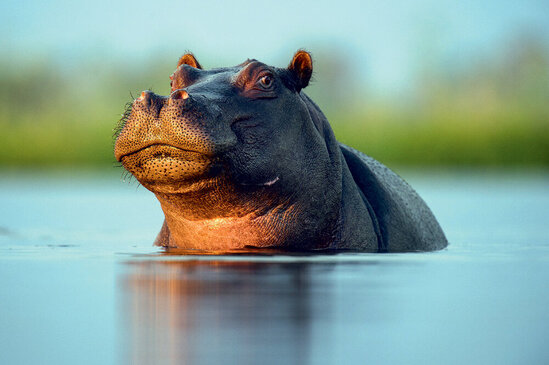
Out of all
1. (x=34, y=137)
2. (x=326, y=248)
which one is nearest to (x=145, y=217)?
(x=326, y=248)

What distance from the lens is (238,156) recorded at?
6562mm

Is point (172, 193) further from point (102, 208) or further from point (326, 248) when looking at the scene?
point (102, 208)

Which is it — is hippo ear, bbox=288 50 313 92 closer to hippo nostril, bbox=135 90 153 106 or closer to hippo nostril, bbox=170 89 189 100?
hippo nostril, bbox=170 89 189 100

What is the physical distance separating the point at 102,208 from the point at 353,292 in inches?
497

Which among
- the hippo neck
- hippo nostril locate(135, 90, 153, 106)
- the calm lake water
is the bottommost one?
the calm lake water

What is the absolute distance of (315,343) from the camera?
147 inches

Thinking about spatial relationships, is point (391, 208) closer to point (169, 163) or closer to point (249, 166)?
point (249, 166)

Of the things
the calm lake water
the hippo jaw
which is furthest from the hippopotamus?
the calm lake water

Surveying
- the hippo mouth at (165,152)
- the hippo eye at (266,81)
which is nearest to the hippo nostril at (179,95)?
the hippo mouth at (165,152)

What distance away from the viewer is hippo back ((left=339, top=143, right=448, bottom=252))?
7.73 metres

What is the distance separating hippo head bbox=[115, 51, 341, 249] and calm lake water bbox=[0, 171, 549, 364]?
37cm

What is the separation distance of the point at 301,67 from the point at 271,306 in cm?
315

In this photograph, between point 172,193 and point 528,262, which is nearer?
point 172,193

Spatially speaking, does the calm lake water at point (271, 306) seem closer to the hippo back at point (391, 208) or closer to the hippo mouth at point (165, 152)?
the hippo back at point (391, 208)
